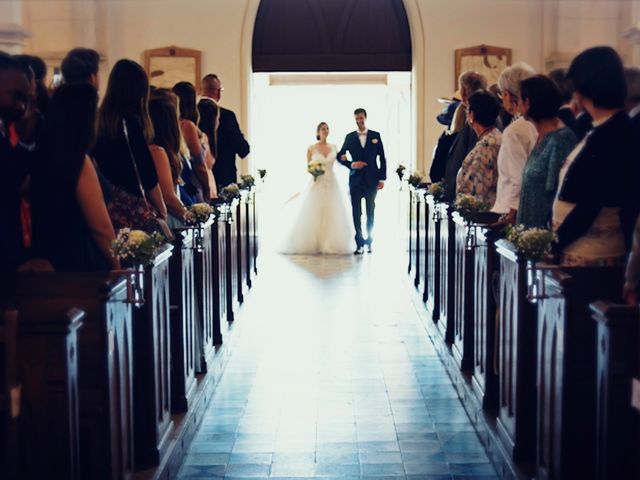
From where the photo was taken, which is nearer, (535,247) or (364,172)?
(535,247)

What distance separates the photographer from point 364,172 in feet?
42.5

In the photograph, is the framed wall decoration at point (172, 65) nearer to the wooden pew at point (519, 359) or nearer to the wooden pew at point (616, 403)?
the wooden pew at point (519, 359)

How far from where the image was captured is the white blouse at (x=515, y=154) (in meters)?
5.37

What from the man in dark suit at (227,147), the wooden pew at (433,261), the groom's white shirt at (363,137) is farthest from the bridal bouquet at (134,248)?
the groom's white shirt at (363,137)

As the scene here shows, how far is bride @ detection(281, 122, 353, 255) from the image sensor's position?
13156 millimetres

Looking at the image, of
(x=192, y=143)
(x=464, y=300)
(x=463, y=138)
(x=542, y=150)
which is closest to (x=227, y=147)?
(x=192, y=143)

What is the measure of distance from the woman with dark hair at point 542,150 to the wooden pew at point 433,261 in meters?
2.83

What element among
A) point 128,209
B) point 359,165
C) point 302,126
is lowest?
point 128,209

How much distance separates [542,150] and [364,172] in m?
8.37

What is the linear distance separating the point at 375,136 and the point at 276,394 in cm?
743

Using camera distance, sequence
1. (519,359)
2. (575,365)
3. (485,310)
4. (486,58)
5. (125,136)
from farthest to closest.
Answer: (486,58) → (485,310) → (125,136) → (519,359) → (575,365)

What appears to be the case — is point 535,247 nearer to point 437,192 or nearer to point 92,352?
point 92,352

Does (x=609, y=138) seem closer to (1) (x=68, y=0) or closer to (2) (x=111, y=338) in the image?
(2) (x=111, y=338)

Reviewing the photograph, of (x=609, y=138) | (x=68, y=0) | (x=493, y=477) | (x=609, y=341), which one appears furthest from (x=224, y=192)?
(x=68, y=0)
